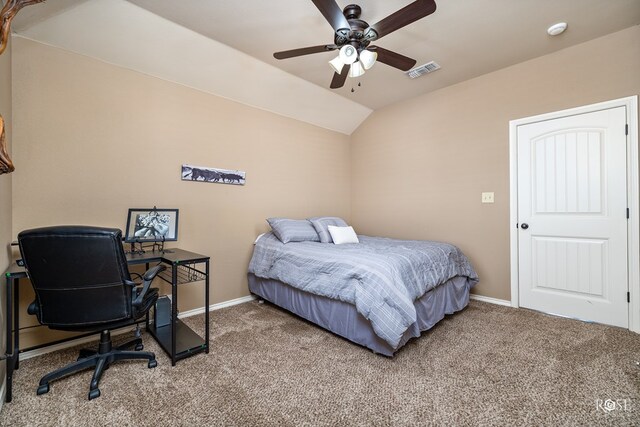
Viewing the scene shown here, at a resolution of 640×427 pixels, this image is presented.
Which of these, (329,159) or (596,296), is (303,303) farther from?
(596,296)

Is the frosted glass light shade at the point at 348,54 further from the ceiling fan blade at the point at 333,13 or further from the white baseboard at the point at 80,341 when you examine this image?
the white baseboard at the point at 80,341

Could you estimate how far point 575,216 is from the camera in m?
2.75

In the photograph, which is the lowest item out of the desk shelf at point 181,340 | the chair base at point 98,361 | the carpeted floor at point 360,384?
the carpeted floor at point 360,384

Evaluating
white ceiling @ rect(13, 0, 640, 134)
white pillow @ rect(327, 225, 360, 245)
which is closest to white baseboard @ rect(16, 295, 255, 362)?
white pillow @ rect(327, 225, 360, 245)

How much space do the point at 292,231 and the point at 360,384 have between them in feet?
5.85

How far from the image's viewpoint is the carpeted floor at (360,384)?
4.88 ft

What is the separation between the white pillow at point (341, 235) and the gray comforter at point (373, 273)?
37 centimetres

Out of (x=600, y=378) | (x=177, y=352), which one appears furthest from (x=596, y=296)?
(x=177, y=352)

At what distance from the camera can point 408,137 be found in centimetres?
394

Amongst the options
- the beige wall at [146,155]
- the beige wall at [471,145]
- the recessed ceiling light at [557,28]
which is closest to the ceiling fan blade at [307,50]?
the beige wall at [146,155]

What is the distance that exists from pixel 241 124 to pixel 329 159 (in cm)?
151

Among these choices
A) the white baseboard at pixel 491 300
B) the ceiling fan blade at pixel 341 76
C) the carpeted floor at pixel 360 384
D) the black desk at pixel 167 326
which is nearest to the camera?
the carpeted floor at pixel 360 384

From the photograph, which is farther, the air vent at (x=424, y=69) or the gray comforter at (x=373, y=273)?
the air vent at (x=424, y=69)

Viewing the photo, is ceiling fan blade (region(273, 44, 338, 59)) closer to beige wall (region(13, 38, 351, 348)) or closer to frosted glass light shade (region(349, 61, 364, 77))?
frosted glass light shade (region(349, 61, 364, 77))
